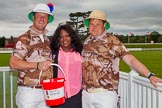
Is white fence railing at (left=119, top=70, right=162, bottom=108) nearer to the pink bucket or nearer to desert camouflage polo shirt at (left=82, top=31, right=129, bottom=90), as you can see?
desert camouflage polo shirt at (left=82, top=31, right=129, bottom=90)

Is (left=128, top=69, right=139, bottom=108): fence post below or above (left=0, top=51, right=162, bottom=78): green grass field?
above

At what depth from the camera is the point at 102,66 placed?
3320 millimetres

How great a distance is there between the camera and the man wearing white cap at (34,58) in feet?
10.7

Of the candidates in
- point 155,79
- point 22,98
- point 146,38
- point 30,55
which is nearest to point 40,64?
point 30,55

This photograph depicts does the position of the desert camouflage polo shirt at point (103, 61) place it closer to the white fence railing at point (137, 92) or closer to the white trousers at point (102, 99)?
the white trousers at point (102, 99)

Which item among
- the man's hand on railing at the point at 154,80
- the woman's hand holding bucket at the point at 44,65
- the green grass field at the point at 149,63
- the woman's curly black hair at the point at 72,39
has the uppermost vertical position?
the woman's curly black hair at the point at 72,39

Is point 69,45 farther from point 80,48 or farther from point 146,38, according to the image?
point 146,38

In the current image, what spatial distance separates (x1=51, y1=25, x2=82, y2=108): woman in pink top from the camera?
11.4 ft

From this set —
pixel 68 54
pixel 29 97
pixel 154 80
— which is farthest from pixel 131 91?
pixel 29 97

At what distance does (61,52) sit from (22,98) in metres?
0.55

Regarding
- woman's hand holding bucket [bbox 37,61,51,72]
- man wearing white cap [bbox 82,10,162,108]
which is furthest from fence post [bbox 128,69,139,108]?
woman's hand holding bucket [bbox 37,61,51,72]

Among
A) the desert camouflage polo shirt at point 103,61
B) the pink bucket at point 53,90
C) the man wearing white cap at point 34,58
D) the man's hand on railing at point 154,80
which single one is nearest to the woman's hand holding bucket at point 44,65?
the man wearing white cap at point 34,58

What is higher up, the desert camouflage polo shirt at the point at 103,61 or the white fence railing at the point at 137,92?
the desert camouflage polo shirt at the point at 103,61

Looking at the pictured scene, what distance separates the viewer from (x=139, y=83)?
3914 millimetres
